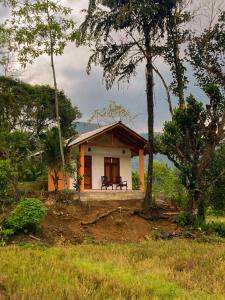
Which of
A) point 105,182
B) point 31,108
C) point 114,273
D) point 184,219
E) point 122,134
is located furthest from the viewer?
point 31,108

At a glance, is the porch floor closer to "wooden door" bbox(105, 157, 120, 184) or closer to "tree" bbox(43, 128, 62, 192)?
"tree" bbox(43, 128, 62, 192)

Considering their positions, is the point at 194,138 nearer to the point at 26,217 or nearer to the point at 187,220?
the point at 187,220

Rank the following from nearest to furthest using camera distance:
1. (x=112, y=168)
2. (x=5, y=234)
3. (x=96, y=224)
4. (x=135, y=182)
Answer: (x=5, y=234) < (x=96, y=224) < (x=112, y=168) < (x=135, y=182)

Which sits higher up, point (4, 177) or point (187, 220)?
point (4, 177)

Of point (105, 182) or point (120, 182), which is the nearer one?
point (105, 182)

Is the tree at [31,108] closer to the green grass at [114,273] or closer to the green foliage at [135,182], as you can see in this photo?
the green foliage at [135,182]

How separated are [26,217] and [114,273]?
747 cm

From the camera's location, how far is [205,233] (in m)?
19.2

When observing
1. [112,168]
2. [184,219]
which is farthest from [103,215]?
[112,168]

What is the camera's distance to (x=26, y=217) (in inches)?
645

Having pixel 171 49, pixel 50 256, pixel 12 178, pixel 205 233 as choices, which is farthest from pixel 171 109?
pixel 50 256

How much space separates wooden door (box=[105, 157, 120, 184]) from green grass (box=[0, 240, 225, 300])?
15332 millimetres

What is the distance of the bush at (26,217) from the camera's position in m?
16.4

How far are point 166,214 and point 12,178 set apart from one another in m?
7.65
